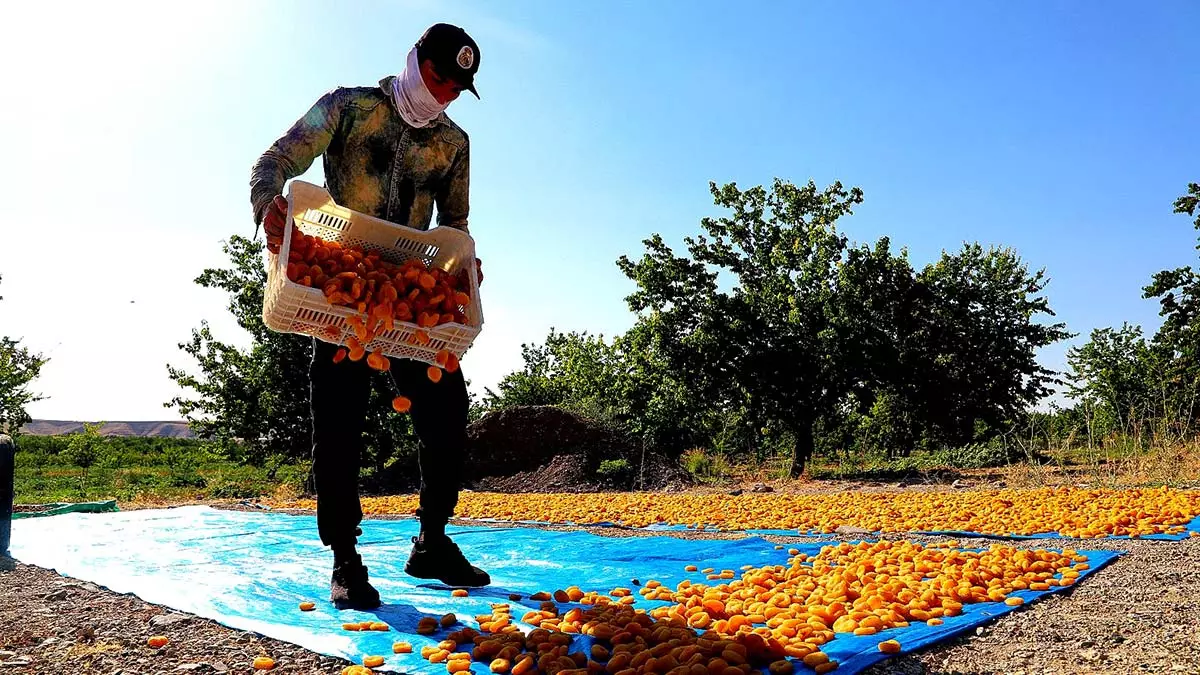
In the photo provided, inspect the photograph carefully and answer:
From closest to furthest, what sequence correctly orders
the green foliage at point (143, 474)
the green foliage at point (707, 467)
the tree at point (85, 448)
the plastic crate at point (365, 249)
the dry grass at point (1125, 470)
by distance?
the plastic crate at point (365, 249) < the dry grass at point (1125, 470) < the green foliage at point (707, 467) < the green foliage at point (143, 474) < the tree at point (85, 448)

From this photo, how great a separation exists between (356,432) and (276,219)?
0.92m

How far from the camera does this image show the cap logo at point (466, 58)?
3.04 metres

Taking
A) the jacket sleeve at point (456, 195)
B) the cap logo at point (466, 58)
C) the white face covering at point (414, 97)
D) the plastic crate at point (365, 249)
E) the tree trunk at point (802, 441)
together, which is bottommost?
the tree trunk at point (802, 441)

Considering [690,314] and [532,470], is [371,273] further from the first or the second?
[690,314]

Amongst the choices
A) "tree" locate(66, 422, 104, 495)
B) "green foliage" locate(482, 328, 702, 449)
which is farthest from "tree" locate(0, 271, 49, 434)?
"green foliage" locate(482, 328, 702, 449)

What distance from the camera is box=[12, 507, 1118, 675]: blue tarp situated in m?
2.45

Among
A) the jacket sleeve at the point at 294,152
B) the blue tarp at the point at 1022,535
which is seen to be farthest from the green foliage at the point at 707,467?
the jacket sleeve at the point at 294,152

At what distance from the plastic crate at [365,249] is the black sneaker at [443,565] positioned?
0.90 m

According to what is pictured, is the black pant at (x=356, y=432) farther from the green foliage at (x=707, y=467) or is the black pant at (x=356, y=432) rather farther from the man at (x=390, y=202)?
the green foliage at (x=707, y=467)

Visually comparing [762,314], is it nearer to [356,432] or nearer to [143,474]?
[356,432]

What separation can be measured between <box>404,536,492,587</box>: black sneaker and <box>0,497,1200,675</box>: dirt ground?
33.7 inches

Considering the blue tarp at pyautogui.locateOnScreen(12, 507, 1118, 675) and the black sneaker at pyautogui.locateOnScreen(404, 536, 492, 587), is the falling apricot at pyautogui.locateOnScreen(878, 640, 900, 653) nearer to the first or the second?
the blue tarp at pyautogui.locateOnScreen(12, 507, 1118, 675)

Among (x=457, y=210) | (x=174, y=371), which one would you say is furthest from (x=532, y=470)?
(x=457, y=210)

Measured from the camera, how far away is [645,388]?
15.4 meters
